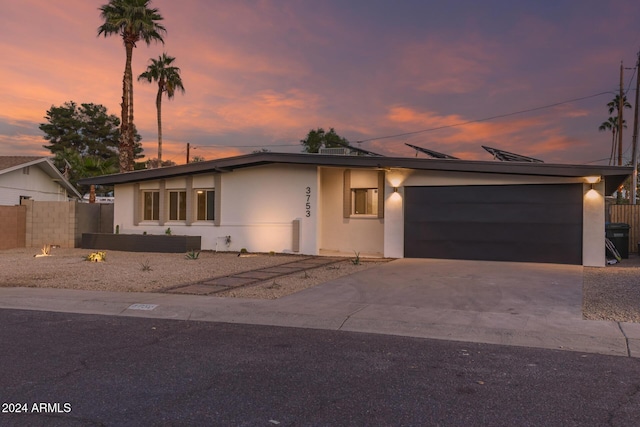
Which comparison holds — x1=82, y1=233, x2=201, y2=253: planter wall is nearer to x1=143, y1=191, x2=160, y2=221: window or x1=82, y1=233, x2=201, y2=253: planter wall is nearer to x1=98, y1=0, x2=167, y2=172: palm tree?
x1=143, y1=191, x2=160, y2=221: window

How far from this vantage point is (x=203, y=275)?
12602 mm

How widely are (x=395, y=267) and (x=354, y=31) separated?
10548mm

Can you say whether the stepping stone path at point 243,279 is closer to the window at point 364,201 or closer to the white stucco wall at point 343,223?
the white stucco wall at point 343,223

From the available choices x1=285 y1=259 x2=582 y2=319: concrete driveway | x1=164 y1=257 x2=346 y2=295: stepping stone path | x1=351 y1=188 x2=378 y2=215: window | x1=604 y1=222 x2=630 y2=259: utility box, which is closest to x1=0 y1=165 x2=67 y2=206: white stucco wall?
x1=164 y1=257 x2=346 y2=295: stepping stone path

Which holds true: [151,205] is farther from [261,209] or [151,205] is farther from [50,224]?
[261,209]

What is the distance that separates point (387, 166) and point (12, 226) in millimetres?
16351

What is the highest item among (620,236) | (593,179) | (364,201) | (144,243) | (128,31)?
(128,31)

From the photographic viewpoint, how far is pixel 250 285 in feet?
35.9

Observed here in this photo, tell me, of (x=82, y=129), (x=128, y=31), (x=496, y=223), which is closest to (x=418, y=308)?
(x=496, y=223)

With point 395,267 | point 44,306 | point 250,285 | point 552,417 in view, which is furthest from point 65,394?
point 395,267

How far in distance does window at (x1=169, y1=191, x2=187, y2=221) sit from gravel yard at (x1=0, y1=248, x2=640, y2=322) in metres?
2.76

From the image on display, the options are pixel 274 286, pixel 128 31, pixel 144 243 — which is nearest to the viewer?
pixel 274 286

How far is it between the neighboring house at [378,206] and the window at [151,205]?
5 centimetres

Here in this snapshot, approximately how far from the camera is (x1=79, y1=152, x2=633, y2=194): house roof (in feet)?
46.7
